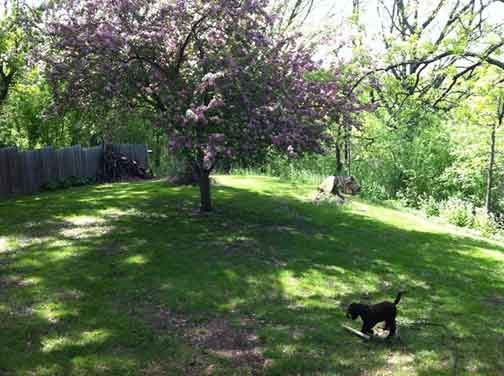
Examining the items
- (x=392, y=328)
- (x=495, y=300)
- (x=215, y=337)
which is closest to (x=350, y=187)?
(x=495, y=300)

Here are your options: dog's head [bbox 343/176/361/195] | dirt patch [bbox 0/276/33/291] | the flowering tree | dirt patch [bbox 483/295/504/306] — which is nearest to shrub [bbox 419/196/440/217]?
dog's head [bbox 343/176/361/195]

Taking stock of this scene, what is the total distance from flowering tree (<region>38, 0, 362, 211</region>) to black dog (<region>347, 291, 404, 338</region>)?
3969 millimetres

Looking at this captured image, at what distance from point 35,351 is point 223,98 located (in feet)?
19.8

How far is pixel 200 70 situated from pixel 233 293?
17.6 feet

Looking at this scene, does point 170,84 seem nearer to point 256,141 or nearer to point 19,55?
point 256,141

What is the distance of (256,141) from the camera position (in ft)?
29.4

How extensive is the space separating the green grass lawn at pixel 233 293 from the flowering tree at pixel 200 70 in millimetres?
2122

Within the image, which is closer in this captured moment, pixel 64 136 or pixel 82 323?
pixel 82 323

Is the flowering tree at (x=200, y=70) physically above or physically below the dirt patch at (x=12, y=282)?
above

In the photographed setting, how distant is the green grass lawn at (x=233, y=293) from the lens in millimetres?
4766

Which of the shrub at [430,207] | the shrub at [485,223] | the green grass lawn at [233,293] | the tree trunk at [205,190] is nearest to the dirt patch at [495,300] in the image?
the green grass lawn at [233,293]

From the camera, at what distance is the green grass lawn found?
188 inches

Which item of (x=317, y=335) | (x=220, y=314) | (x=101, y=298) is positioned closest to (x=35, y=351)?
(x=101, y=298)

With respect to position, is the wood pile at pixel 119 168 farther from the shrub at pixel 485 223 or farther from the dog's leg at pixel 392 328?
the dog's leg at pixel 392 328
